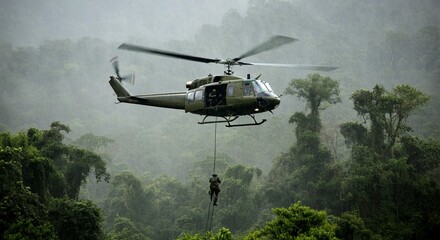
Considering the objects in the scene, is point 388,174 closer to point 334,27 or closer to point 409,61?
point 409,61

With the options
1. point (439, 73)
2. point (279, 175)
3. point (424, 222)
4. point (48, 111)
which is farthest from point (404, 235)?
point (48, 111)

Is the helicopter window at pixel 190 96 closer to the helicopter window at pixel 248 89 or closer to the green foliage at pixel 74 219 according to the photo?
the helicopter window at pixel 248 89

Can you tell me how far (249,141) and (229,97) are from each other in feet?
143

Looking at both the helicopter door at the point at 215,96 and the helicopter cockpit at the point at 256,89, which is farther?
the helicopter door at the point at 215,96

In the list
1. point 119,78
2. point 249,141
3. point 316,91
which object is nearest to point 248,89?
point 119,78

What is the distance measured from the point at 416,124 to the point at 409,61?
21937mm

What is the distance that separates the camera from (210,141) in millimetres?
60188

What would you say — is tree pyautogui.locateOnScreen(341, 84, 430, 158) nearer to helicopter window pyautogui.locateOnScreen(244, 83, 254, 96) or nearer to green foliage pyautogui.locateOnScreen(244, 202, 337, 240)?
green foliage pyautogui.locateOnScreen(244, 202, 337, 240)

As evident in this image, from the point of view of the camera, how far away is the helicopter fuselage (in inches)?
449

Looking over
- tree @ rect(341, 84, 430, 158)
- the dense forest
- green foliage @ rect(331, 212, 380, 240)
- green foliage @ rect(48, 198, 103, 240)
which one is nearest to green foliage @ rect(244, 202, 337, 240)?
the dense forest

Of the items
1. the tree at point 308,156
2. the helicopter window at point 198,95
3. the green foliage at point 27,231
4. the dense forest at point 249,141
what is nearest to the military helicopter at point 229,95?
the helicopter window at point 198,95

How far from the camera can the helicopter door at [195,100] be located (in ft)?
40.4

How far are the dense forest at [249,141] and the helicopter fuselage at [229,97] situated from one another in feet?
19.9

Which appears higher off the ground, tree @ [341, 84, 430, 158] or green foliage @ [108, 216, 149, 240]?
tree @ [341, 84, 430, 158]
